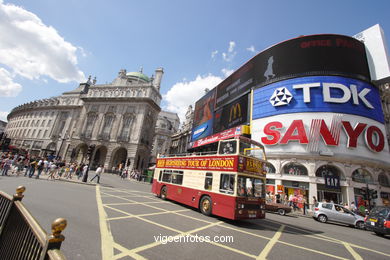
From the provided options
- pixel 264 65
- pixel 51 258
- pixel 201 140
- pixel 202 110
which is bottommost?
pixel 51 258

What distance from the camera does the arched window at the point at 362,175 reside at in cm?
1979

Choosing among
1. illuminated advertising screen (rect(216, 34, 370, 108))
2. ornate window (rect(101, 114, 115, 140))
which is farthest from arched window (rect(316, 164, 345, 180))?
ornate window (rect(101, 114, 115, 140))

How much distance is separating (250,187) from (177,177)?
5.29 metres

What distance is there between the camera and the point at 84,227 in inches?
210

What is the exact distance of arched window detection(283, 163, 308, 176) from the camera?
20.8m

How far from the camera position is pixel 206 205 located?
9398 millimetres

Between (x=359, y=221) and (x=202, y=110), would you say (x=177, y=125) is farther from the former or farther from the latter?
(x=359, y=221)

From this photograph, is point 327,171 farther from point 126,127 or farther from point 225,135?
point 126,127

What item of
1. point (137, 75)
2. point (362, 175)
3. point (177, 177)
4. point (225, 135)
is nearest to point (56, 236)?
point (177, 177)

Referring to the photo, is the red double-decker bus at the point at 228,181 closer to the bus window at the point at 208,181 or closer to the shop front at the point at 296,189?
the bus window at the point at 208,181

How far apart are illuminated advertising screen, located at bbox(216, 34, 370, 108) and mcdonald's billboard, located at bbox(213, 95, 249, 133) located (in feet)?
11.4

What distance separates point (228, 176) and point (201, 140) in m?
25.7

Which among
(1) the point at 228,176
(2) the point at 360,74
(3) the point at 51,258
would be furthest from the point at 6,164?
(2) the point at 360,74

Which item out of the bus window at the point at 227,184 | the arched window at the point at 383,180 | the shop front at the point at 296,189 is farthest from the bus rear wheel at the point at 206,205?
the arched window at the point at 383,180
